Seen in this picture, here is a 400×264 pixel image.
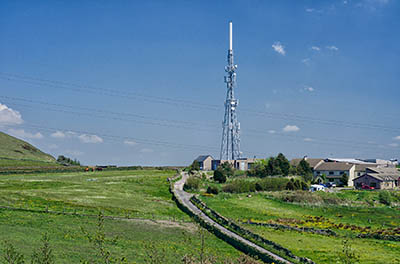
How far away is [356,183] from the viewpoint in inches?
4176

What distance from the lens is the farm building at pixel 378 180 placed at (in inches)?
3984

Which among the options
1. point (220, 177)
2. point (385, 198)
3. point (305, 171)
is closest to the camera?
point (385, 198)

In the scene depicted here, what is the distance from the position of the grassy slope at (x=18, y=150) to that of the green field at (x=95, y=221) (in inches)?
2581

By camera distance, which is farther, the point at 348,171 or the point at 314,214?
the point at 348,171

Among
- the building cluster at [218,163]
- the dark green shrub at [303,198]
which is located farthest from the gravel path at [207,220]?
the building cluster at [218,163]

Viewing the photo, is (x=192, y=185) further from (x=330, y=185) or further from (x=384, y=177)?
(x=384, y=177)

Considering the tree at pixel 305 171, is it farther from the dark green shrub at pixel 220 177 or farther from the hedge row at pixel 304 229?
the hedge row at pixel 304 229

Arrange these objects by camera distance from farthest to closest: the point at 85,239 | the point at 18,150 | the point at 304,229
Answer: the point at 18,150, the point at 304,229, the point at 85,239

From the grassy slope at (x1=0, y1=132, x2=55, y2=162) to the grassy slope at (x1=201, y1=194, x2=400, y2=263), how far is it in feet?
278

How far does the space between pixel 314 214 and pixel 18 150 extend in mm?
116135

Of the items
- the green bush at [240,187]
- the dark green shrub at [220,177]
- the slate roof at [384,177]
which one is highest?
the slate roof at [384,177]

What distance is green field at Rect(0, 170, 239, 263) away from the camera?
3366 centimetres

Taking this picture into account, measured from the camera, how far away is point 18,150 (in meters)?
143

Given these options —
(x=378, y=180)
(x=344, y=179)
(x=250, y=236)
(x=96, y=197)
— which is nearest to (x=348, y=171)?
(x=344, y=179)
